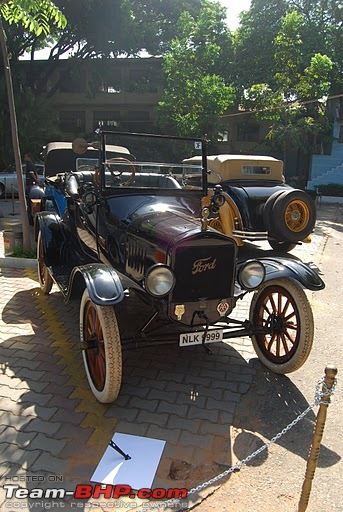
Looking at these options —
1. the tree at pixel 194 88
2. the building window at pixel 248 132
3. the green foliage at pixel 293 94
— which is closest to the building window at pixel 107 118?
the building window at pixel 248 132

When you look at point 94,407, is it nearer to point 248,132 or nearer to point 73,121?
point 248,132

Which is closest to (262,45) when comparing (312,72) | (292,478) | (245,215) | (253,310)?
(312,72)

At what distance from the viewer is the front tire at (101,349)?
2.89 metres

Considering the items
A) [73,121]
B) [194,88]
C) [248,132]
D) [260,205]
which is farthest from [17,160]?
[73,121]

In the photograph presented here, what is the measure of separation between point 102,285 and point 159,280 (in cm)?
46

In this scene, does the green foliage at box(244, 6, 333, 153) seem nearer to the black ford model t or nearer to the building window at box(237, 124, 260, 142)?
the building window at box(237, 124, 260, 142)

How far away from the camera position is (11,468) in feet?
7.95

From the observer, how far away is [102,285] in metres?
3.01

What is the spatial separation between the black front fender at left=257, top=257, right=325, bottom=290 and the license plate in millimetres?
624

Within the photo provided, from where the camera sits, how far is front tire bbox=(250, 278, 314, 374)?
3334mm

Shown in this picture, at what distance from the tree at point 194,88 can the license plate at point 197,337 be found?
47.4ft

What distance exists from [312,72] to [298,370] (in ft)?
50.4

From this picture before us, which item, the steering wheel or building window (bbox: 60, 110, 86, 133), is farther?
building window (bbox: 60, 110, 86, 133)

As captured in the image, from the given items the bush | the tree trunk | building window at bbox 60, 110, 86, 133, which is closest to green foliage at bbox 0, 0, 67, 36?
the tree trunk
